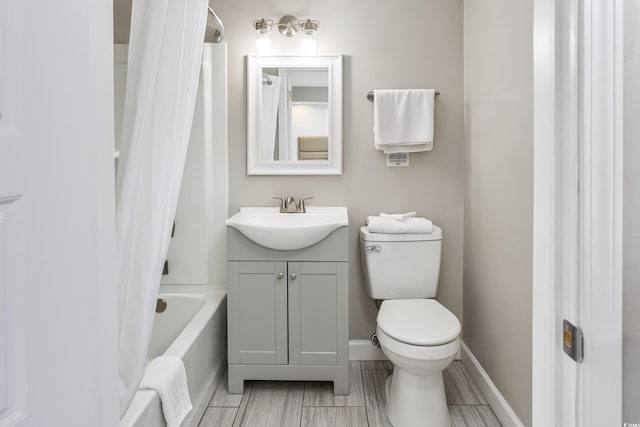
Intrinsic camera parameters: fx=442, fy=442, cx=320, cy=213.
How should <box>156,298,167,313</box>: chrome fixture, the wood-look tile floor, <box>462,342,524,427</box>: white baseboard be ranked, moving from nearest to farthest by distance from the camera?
<box>462,342,524,427</box>: white baseboard
the wood-look tile floor
<box>156,298,167,313</box>: chrome fixture

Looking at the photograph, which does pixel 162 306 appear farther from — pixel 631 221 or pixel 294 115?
pixel 631 221

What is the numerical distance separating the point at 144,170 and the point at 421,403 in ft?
5.07

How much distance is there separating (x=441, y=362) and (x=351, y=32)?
1.89 meters

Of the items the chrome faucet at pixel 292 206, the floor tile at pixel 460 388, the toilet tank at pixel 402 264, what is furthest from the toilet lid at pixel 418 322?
the chrome faucet at pixel 292 206

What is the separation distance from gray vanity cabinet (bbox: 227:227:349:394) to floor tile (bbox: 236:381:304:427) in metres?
0.09

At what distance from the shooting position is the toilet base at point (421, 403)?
1946mm

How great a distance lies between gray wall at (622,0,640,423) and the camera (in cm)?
68

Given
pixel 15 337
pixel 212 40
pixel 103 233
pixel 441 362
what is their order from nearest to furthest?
pixel 15 337, pixel 103 233, pixel 441 362, pixel 212 40

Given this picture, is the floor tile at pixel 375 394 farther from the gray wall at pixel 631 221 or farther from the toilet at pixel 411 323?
the gray wall at pixel 631 221

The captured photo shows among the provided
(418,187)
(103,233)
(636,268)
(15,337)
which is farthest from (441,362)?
(15,337)

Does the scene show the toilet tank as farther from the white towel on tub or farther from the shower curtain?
the white towel on tub

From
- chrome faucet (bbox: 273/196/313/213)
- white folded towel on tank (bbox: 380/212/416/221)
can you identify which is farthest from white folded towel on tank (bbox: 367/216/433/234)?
chrome faucet (bbox: 273/196/313/213)

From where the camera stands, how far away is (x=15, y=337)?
601mm

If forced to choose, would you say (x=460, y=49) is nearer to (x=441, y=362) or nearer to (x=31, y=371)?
(x=441, y=362)
